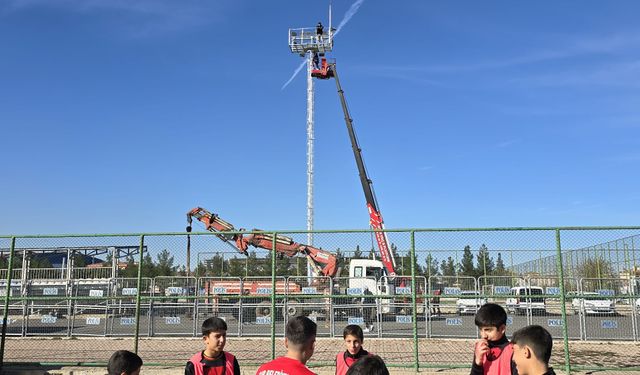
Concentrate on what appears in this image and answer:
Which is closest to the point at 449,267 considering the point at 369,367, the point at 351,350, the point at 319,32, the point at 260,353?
the point at 260,353

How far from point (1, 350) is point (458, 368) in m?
9.58

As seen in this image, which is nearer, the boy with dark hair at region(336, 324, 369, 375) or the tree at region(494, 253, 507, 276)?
the boy with dark hair at region(336, 324, 369, 375)

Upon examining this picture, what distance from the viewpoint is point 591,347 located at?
45.0 feet

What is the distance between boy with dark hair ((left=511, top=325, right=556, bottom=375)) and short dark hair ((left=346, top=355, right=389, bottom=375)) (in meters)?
1.60

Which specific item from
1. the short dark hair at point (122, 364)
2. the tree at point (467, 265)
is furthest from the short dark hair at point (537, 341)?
the tree at point (467, 265)

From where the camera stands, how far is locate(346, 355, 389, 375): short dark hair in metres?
2.24

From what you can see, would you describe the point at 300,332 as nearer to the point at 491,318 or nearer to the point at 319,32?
the point at 491,318

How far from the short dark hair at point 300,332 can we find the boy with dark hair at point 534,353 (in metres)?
1.41

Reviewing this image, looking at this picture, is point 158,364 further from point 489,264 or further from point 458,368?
point 489,264

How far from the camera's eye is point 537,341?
11.2 ft

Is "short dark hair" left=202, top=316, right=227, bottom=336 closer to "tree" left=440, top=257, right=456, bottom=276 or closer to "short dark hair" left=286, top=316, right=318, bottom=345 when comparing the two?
"short dark hair" left=286, top=316, right=318, bottom=345

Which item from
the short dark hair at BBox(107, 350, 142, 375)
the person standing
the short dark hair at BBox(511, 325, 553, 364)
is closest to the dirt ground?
the short dark hair at BBox(107, 350, 142, 375)

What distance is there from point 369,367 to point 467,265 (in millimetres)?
13908

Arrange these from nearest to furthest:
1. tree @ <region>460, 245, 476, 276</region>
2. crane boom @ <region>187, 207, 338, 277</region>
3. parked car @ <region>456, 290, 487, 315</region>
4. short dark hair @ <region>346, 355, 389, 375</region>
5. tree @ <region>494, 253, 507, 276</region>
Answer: short dark hair @ <region>346, 355, 389, 375</region>
parked car @ <region>456, 290, 487, 315</region>
tree @ <region>460, 245, 476, 276</region>
tree @ <region>494, 253, 507, 276</region>
crane boom @ <region>187, 207, 338, 277</region>
